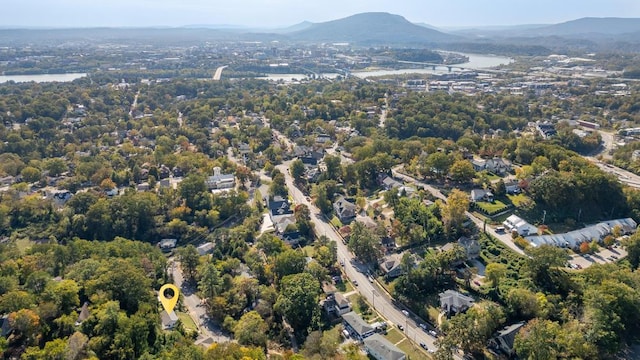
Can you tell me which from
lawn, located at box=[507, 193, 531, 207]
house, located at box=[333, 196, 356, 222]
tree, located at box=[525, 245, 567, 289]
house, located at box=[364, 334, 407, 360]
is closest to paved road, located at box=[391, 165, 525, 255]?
tree, located at box=[525, 245, 567, 289]

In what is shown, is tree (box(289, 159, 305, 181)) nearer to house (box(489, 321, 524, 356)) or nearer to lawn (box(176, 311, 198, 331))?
lawn (box(176, 311, 198, 331))

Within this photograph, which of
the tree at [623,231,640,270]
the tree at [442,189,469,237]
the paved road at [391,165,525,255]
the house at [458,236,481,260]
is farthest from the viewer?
the tree at [442,189,469,237]

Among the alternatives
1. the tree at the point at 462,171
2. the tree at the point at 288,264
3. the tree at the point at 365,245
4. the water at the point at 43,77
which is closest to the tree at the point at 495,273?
the tree at the point at 365,245

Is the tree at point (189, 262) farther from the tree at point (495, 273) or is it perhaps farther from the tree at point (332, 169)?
the tree at point (495, 273)

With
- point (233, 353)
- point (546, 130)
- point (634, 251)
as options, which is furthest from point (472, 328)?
point (546, 130)

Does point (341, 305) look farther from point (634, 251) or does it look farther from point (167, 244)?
point (634, 251)

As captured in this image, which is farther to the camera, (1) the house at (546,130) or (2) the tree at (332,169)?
(1) the house at (546,130)
